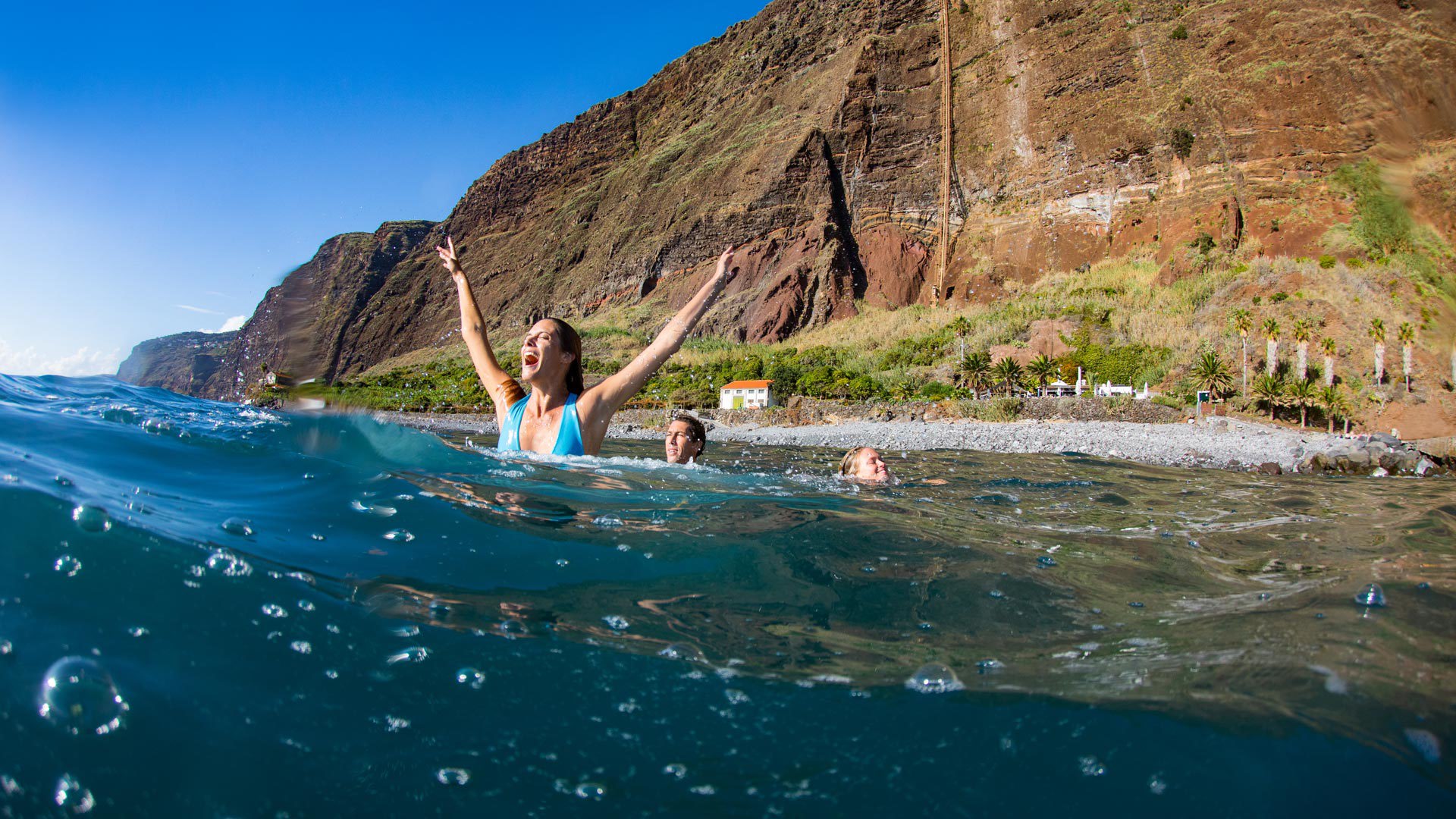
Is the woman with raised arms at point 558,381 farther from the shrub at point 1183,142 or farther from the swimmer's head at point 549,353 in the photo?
the shrub at point 1183,142

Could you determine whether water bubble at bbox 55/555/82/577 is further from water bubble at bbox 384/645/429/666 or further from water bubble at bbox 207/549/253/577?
water bubble at bbox 384/645/429/666

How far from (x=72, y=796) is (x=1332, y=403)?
30.5 meters

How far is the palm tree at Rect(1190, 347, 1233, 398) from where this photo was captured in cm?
2653

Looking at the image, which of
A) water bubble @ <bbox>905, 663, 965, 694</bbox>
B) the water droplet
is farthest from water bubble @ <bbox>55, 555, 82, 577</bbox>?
water bubble @ <bbox>905, 663, 965, 694</bbox>

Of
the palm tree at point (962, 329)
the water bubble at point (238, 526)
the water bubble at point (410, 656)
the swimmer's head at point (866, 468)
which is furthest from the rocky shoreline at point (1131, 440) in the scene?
the palm tree at point (962, 329)

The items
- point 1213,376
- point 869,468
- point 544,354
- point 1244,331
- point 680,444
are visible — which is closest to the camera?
point 544,354

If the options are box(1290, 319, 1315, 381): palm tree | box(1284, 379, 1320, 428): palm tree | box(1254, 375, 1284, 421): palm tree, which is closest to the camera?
box(1284, 379, 1320, 428): palm tree

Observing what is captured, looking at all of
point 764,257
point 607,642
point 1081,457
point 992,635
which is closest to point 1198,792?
point 992,635

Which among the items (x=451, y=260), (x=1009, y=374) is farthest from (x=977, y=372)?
(x=451, y=260)

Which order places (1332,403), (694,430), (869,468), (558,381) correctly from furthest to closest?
1. (1332,403)
2. (869,468)
3. (694,430)
4. (558,381)

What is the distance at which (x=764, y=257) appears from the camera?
57.6 metres

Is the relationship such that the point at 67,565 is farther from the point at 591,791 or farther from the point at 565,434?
the point at 565,434

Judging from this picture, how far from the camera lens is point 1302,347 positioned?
26.3 m

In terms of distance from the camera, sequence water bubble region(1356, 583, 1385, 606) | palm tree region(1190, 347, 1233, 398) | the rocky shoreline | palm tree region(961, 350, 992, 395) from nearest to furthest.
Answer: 1. water bubble region(1356, 583, 1385, 606)
2. the rocky shoreline
3. palm tree region(1190, 347, 1233, 398)
4. palm tree region(961, 350, 992, 395)
